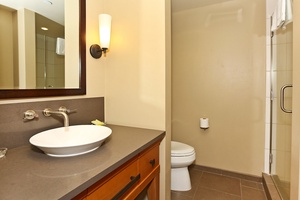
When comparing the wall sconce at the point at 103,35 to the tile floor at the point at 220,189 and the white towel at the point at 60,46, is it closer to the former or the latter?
the white towel at the point at 60,46

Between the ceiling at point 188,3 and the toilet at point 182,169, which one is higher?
the ceiling at point 188,3

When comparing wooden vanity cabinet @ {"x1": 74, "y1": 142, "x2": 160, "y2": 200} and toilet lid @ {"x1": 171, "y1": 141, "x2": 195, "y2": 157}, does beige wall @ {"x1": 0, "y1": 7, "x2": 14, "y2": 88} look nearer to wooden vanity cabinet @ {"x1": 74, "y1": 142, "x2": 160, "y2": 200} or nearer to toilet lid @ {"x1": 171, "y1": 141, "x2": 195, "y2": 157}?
wooden vanity cabinet @ {"x1": 74, "y1": 142, "x2": 160, "y2": 200}

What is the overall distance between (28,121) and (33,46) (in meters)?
0.46

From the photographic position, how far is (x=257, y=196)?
177 centimetres

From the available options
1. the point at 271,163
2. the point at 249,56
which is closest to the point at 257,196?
the point at 271,163

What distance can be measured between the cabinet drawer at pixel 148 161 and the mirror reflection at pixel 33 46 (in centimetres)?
74

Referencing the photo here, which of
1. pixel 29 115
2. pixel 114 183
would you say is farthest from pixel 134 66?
pixel 114 183

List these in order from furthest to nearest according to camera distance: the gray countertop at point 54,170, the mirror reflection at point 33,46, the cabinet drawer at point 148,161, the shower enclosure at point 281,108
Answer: the shower enclosure at point 281,108 → the cabinet drawer at point 148,161 → the mirror reflection at point 33,46 → the gray countertop at point 54,170

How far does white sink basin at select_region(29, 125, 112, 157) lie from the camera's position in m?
0.77

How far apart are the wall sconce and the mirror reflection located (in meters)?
0.18

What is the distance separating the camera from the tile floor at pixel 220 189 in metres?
1.75

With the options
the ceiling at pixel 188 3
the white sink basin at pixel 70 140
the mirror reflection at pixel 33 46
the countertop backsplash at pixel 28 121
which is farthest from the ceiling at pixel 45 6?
the ceiling at pixel 188 3

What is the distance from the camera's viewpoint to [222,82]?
2.16 meters

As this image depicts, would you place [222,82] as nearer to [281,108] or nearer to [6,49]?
[281,108]
